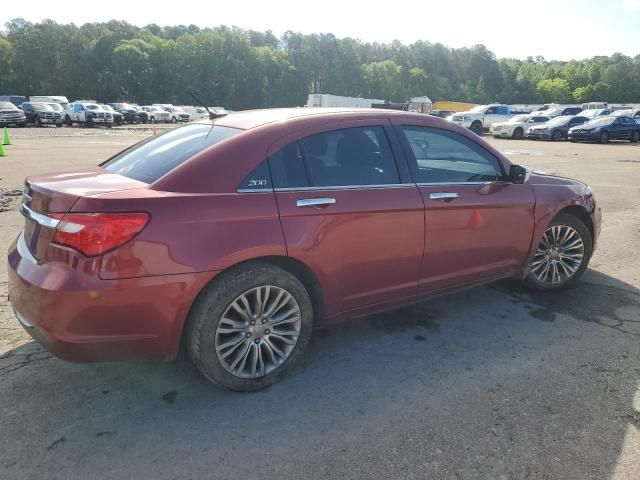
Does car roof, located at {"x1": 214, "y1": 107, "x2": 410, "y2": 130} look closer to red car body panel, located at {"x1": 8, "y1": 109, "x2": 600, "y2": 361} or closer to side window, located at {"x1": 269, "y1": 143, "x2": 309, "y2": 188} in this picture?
red car body panel, located at {"x1": 8, "y1": 109, "x2": 600, "y2": 361}

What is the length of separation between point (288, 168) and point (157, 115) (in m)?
49.5

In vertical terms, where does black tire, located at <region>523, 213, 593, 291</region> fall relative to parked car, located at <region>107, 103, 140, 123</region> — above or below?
below

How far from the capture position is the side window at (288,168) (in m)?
3.11

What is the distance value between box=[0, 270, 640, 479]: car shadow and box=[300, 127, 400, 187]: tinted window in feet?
4.07

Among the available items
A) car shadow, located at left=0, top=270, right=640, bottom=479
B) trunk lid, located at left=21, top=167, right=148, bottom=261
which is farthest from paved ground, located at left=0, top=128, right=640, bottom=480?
trunk lid, located at left=21, top=167, right=148, bottom=261

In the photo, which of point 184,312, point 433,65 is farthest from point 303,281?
point 433,65

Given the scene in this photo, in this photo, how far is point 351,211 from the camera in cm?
326

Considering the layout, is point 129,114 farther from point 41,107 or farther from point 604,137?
point 604,137

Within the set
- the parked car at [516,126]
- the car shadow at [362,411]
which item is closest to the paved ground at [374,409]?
the car shadow at [362,411]

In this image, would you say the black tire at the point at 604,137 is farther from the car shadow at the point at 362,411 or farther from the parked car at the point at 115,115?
the parked car at the point at 115,115

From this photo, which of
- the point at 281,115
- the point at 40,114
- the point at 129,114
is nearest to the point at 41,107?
A: the point at 40,114

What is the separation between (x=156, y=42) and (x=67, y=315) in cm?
11519

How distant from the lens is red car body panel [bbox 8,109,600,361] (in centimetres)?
265

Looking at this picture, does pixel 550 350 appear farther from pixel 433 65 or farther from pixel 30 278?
pixel 433 65
